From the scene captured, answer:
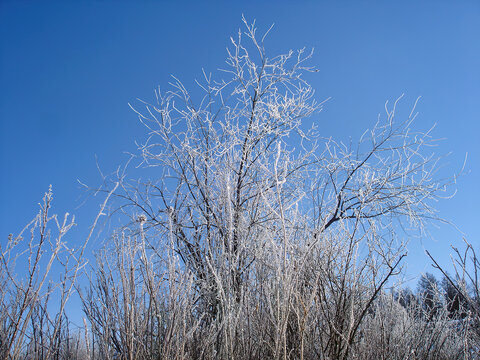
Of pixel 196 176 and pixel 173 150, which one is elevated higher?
pixel 173 150

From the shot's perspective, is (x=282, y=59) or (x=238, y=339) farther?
(x=282, y=59)

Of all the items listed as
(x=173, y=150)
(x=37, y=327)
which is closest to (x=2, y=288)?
(x=37, y=327)

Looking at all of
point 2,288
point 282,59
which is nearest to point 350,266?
point 2,288

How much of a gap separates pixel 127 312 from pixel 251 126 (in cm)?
380

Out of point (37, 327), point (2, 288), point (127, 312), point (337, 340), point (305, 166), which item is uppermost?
point (305, 166)

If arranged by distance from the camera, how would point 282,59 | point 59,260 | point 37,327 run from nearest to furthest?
1. point 59,260
2. point 37,327
3. point 282,59

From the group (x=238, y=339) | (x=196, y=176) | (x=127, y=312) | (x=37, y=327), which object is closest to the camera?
(x=127, y=312)

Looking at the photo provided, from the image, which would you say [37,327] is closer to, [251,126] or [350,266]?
[350,266]

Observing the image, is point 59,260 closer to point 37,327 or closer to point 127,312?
point 127,312

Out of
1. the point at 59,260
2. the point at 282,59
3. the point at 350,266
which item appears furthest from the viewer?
the point at 282,59

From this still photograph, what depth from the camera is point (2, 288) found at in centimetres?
367

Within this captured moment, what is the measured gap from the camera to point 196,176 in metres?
5.56

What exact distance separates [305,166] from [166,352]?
13.0 feet

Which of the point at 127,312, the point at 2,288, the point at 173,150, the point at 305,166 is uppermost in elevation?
the point at 173,150
